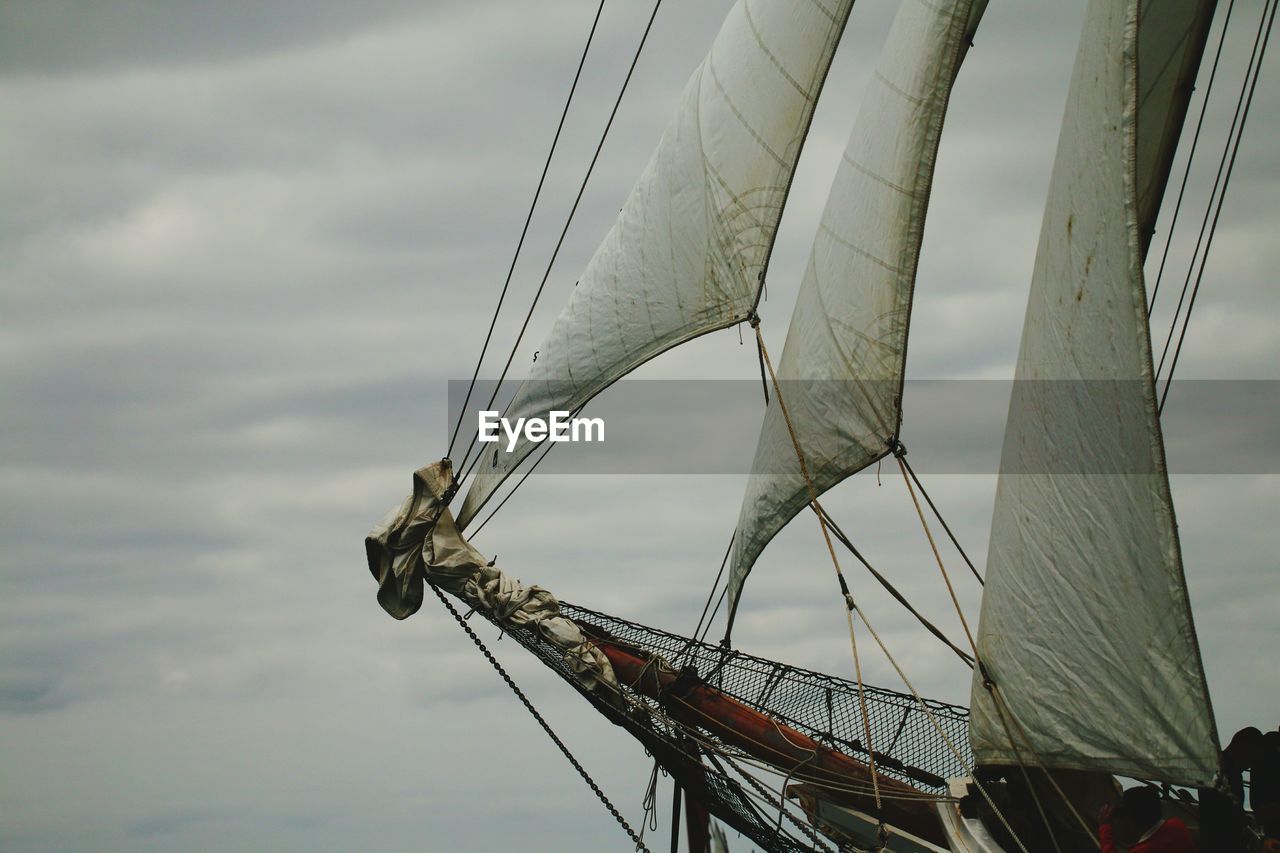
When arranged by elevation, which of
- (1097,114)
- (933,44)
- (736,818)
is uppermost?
(933,44)

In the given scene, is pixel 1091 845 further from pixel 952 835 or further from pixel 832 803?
pixel 832 803

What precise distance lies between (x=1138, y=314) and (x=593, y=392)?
334 inches

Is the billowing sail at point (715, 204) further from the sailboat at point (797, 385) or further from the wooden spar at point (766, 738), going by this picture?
the wooden spar at point (766, 738)

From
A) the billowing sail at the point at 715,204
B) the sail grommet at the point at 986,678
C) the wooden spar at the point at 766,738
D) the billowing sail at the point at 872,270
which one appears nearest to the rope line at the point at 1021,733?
the sail grommet at the point at 986,678

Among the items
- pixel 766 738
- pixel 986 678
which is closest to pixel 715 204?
pixel 766 738

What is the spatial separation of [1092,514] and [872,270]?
20.6ft

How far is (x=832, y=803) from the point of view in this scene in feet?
70.1

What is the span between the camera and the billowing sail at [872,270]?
2184 centimetres

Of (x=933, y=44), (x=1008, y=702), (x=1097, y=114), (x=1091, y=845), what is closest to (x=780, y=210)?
(x=933, y=44)

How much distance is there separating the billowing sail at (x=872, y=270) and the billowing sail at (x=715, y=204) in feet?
3.33

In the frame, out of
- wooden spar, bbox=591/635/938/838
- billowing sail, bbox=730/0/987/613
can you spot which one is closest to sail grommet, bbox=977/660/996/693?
wooden spar, bbox=591/635/938/838

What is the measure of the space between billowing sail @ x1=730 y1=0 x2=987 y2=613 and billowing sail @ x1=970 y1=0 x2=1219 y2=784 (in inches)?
154

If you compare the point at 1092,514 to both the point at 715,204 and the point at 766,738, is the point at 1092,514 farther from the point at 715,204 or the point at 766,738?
the point at 715,204

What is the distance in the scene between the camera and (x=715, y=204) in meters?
22.1
